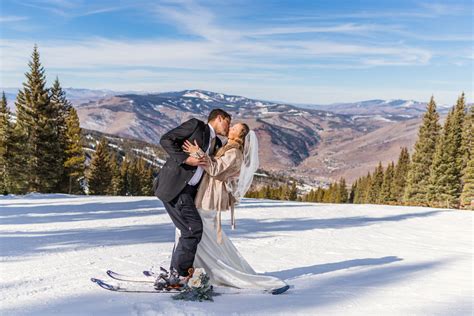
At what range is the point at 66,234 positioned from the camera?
8.89m

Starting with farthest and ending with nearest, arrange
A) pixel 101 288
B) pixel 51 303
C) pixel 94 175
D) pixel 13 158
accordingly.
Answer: pixel 94 175
pixel 13 158
pixel 101 288
pixel 51 303

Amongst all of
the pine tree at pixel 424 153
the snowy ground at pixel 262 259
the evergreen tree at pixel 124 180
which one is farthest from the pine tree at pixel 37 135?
the pine tree at pixel 424 153

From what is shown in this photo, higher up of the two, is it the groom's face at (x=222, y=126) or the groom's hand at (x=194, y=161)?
the groom's face at (x=222, y=126)

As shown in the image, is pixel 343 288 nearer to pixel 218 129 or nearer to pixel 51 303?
pixel 218 129

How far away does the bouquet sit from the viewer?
4660 millimetres

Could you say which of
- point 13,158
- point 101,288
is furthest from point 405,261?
point 13,158

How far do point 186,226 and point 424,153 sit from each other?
4797 centimetres

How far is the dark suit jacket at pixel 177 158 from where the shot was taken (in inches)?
185

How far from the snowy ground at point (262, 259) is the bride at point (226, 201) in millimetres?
264

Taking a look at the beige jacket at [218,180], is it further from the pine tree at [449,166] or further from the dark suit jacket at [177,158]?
the pine tree at [449,166]

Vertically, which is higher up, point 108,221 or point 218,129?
point 218,129

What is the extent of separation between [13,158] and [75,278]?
2799 centimetres

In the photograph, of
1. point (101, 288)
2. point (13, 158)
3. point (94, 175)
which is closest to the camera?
point (101, 288)

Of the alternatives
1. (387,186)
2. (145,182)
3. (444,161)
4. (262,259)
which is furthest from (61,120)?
(387,186)
